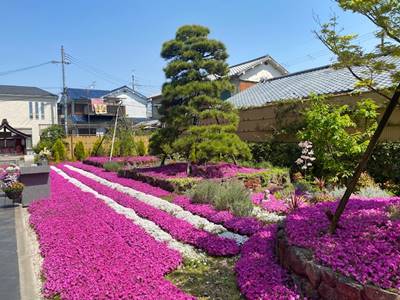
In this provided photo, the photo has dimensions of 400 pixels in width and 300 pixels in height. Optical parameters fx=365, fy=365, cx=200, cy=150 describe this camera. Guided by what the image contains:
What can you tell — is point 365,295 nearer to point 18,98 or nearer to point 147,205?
point 147,205

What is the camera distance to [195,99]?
1174 centimetres

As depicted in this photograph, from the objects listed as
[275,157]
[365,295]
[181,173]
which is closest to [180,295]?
[365,295]

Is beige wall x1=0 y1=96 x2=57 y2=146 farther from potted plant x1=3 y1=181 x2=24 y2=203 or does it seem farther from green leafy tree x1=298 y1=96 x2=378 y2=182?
green leafy tree x1=298 y1=96 x2=378 y2=182

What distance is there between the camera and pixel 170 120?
40.2ft

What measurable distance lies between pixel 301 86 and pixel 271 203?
9160mm

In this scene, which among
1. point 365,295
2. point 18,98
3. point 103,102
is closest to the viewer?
point 365,295

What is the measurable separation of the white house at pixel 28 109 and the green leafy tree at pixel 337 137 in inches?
1237

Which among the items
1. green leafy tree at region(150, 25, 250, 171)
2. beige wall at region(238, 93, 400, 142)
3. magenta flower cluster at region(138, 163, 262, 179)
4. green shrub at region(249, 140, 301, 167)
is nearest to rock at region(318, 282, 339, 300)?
magenta flower cluster at region(138, 163, 262, 179)

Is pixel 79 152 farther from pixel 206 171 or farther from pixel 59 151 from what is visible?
pixel 206 171

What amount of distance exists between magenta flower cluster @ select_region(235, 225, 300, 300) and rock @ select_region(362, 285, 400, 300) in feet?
2.21

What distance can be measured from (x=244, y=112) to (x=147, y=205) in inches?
347

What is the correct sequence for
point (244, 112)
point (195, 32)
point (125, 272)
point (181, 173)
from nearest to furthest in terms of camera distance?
point (125, 272) < point (181, 173) < point (195, 32) < point (244, 112)

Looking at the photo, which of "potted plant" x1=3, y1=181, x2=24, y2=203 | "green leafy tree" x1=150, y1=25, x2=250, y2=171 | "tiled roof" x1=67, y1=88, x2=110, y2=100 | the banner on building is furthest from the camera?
"tiled roof" x1=67, y1=88, x2=110, y2=100

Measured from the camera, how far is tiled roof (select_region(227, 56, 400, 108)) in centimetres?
1286
